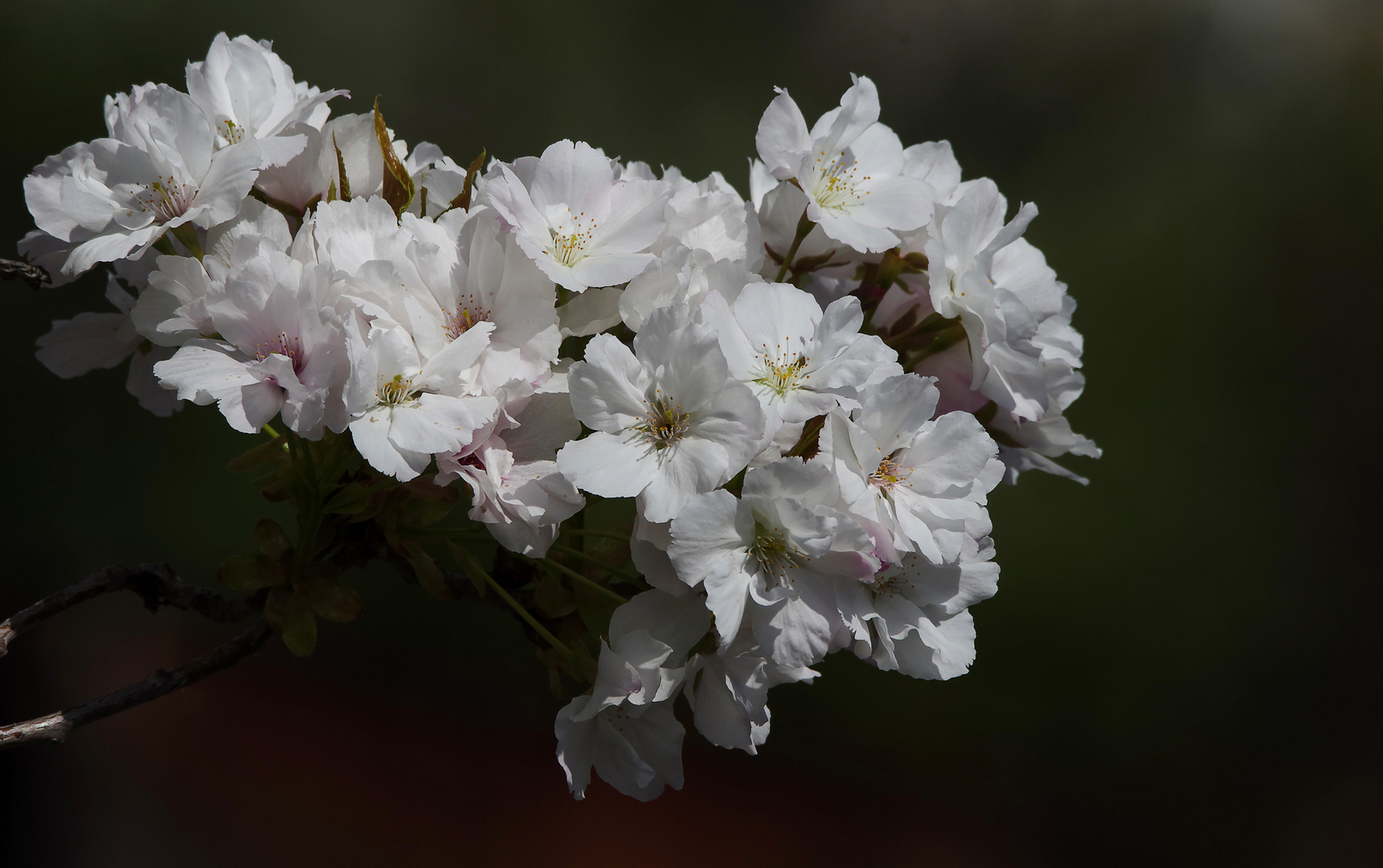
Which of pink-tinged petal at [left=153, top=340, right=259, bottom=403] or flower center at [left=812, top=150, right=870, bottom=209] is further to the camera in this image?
flower center at [left=812, top=150, right=870, bottom=209]

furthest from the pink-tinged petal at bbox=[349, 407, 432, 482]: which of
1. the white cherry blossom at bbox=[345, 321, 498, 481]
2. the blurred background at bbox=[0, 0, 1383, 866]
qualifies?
the blurred background at bbox=[0, 0, 1383, 866]

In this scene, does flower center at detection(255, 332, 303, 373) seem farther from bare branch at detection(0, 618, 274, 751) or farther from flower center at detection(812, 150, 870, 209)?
flower center at detection(812, 150, 870, 209)

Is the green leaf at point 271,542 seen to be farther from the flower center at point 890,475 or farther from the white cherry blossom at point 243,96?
the flower center at point 890,475

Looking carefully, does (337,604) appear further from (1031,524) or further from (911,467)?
(1031,524)

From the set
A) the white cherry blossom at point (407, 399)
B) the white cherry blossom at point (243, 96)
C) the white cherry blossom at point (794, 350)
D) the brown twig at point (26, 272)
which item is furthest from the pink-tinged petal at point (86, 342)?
the white cherry blossom at point (794, 350)

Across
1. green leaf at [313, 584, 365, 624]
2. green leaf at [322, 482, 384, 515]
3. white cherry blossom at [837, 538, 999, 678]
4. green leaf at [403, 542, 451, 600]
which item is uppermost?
white cherry blossom at [837, 538, 999, 678]
